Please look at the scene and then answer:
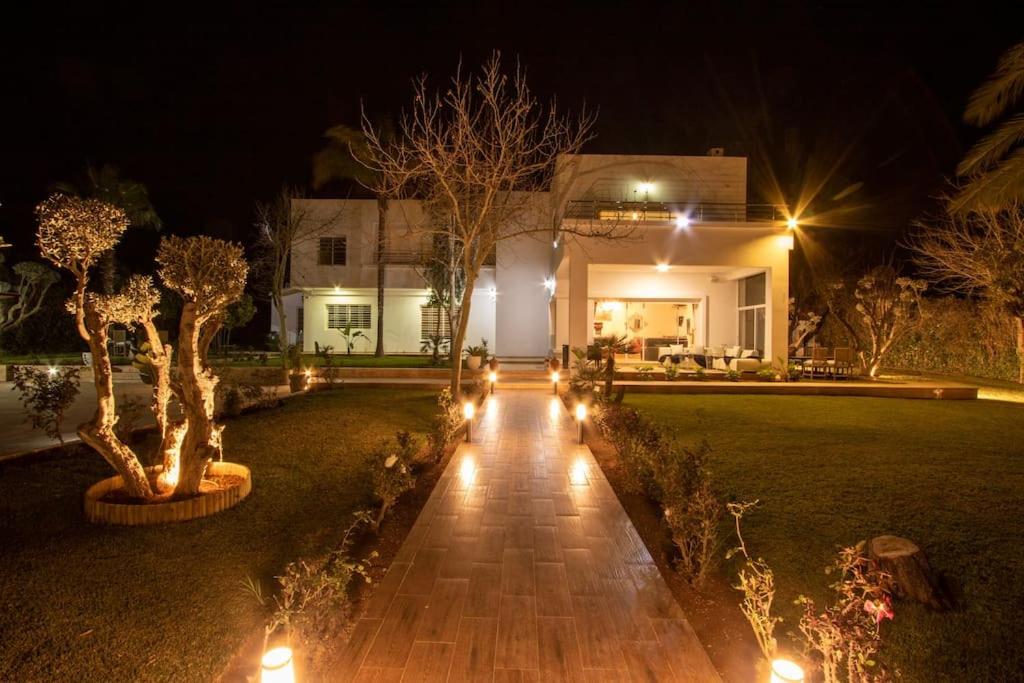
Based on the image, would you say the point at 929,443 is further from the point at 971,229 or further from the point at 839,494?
the point at 971,229

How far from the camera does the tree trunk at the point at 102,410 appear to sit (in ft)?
15.9

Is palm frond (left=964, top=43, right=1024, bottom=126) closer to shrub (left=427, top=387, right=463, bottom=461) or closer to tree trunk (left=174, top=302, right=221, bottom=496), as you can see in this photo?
Answer: shrub (left=427, top=387, right=463, bottom=461)

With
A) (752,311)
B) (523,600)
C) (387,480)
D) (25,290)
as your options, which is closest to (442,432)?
(387,480)

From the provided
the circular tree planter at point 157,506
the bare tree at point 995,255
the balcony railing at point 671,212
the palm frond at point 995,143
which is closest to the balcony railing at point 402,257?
the balcony railing at point 671,212

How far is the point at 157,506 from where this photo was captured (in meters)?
4.93

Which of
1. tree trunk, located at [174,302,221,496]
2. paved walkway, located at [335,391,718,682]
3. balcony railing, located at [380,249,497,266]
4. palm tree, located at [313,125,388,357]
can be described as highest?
palm tree, located at [313,125,388,357]

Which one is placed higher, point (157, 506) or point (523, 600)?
point (157, 506)

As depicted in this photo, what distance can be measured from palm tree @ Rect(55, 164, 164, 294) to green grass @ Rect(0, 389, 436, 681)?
18.0 meters

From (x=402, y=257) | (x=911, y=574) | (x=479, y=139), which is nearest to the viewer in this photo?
(x=911, y=574)

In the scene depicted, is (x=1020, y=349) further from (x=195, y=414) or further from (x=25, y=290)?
(x=25, y=290)

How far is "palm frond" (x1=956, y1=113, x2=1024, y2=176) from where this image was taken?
8047 mm

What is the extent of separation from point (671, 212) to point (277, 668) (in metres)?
18.4

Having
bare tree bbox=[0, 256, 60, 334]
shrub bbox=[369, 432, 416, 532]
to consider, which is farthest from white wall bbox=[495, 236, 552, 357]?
shrub bbox=[369, 432, 416, 532]

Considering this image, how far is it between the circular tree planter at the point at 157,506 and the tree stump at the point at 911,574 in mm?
5321
